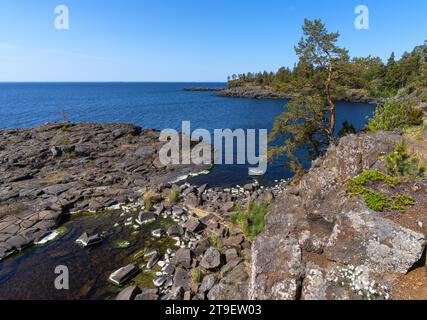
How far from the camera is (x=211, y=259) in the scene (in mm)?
15875

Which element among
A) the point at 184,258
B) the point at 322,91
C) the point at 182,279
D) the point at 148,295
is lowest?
the point at 148,295

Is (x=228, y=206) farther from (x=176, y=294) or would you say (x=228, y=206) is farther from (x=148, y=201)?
(x=176, y=294)

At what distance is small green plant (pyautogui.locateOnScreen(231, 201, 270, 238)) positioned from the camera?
18.4m

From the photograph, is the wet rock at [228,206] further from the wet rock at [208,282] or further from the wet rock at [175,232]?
the wet rock at [208,282]

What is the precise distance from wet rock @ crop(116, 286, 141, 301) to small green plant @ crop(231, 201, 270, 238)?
8220mm

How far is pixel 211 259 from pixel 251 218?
565cm

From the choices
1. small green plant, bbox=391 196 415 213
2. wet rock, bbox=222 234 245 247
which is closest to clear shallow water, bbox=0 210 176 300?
wet rock, bbox=222 234 245 247

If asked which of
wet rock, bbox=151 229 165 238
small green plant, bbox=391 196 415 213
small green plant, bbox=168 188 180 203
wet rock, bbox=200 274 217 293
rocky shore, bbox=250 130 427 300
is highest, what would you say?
small green plant, bbox=391 196 415 213

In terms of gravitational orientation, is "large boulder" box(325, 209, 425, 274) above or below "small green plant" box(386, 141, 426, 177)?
→ below

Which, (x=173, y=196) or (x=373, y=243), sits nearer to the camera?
(x=373, y=243)

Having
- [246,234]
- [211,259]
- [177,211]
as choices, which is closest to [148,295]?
[211,259]

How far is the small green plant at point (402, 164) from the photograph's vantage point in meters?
13.1

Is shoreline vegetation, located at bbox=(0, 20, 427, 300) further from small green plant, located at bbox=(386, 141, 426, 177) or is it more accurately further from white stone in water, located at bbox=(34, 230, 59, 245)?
white stone in water, located at bbox=(34, 230, 59, 245)

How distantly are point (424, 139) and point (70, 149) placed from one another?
42568 mm
